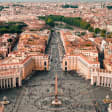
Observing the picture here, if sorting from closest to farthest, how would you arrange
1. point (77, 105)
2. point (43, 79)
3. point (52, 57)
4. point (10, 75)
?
point (77, 105) < point (10, 75) < point (43, 79) < point (52, 57)

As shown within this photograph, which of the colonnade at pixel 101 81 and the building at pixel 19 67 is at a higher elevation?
the building at pixel 19 67

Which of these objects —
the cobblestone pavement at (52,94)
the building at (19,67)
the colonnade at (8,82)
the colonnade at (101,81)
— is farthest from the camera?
the colonnade at (101,81)

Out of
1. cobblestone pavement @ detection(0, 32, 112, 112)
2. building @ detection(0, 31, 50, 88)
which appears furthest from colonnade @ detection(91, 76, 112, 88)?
building @ detection(0, 31, 50, 88)

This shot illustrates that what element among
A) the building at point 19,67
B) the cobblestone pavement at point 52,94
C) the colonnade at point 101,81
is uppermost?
the building at point 19,67

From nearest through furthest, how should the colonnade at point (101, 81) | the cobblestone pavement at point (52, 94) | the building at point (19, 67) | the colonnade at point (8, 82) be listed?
the cobblestone pavement at point (52, 94) → the colonnade at point (8, 82) → the building at point (19, 67) → the colonnade at point (101, 81)

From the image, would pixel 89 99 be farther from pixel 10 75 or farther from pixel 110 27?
pixel 110 27

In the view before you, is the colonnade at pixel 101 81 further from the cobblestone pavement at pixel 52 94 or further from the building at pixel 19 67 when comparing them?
the building at pixel 19 67

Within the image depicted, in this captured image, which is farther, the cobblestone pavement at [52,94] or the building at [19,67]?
the building at [19,67]

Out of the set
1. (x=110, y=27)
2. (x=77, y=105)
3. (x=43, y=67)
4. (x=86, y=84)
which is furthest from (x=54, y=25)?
(x=77, y=105)

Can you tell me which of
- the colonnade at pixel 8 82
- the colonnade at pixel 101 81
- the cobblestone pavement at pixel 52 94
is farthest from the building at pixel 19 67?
the colonnade at pixel 101 81
